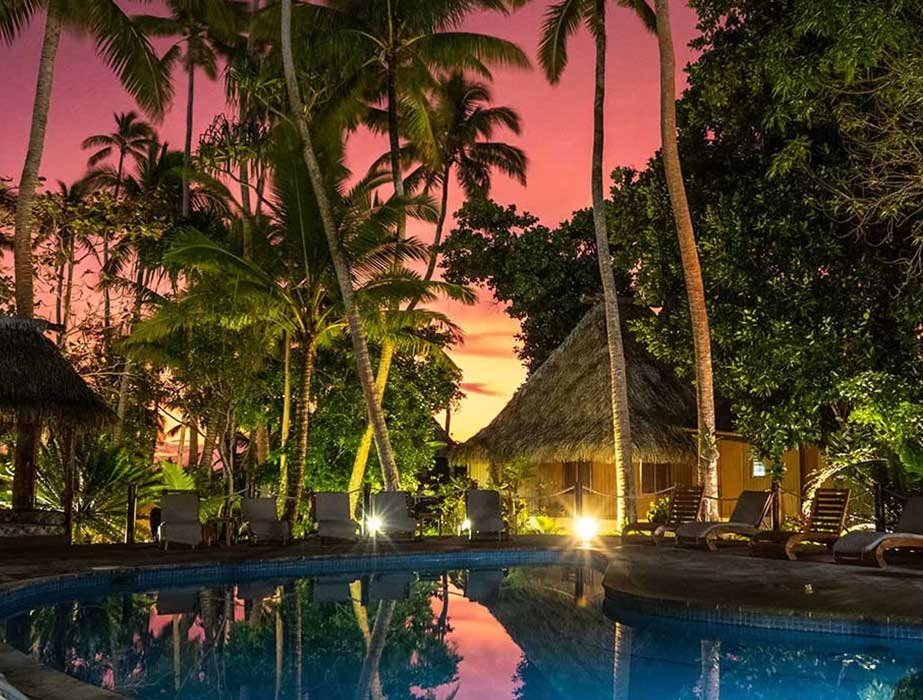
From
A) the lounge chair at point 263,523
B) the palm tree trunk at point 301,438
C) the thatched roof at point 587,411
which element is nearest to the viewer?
the lounge chair at point 263,523

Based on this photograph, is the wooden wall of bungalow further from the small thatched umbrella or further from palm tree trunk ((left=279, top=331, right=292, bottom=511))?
the small thatched umbrella

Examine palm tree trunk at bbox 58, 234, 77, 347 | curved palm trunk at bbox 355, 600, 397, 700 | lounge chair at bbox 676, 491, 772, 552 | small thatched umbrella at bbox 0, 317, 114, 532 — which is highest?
palm tree trunk at bbox 58, 234, 77, 347

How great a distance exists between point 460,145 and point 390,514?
14.7m

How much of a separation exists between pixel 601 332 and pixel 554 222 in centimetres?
473

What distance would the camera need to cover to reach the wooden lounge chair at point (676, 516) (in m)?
13.0

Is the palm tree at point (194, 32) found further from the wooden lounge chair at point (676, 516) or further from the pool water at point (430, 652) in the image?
the pool water at point (430, 652)

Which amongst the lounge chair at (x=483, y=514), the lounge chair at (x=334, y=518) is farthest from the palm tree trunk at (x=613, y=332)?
the lounge chair at (x=334, y=518)

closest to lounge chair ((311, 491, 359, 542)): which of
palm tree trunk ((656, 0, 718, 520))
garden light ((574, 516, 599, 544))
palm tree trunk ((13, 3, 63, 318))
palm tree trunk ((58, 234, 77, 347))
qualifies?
garden light ((574, 516, 599, 544))

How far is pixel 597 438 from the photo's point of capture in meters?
19.0

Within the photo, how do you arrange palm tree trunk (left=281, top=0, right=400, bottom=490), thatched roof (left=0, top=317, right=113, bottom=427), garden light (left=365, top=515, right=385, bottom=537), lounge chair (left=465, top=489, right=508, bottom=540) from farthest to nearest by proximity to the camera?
palm tree trunk (left=281, top=0, right=400, bottom=490) < lounge chair (left=465, top=489, right=508, bottom=540) < garden light (left=365, top=515, right=385, bottom=537) < thatched roof (left=0, top=317, right=113, bottom=427)

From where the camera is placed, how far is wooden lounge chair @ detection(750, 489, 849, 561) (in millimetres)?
10992

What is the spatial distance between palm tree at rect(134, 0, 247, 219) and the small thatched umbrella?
1001 centimetres

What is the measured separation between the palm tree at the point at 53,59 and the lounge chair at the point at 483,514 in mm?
7161

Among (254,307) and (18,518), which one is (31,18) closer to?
(254,307)
